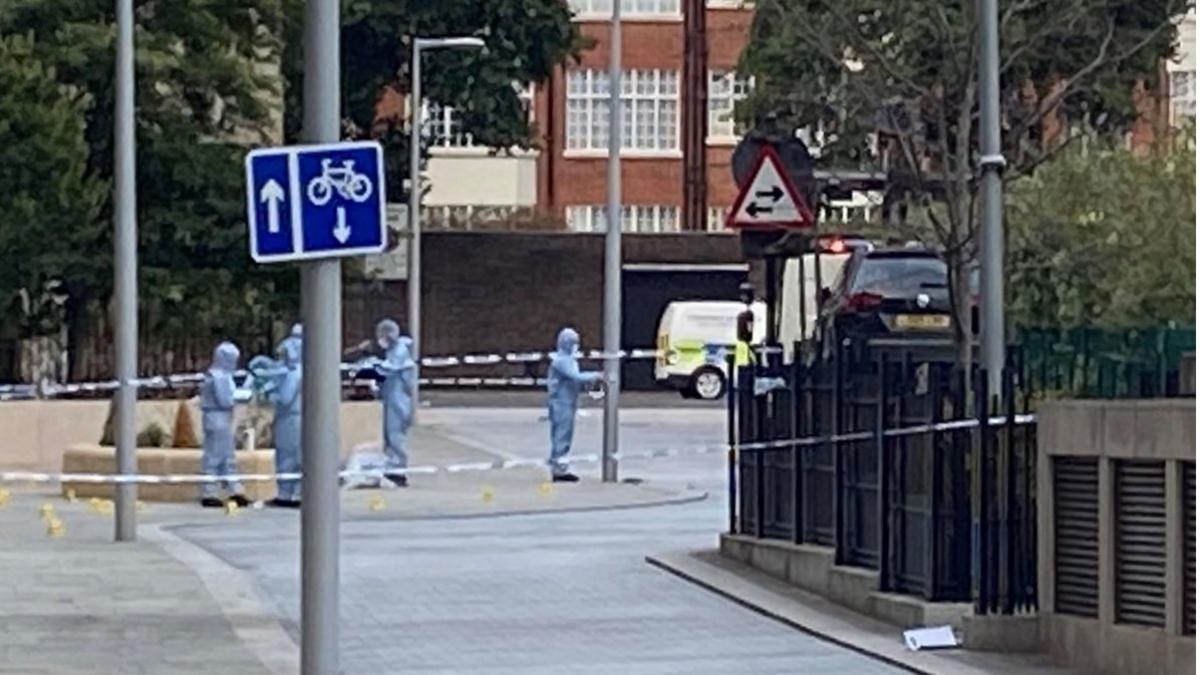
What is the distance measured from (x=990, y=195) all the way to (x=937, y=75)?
14.0ft

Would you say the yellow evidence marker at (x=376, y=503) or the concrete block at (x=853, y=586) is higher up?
the concrete block at (x=853, y=586)

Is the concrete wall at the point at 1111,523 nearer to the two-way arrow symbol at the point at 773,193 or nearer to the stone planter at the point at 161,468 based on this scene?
the two-way arrow symbol at the point at 773,193

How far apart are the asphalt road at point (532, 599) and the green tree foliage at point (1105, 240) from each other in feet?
10.3

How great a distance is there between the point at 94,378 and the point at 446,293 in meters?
28.1

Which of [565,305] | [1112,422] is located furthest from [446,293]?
[1112,422]

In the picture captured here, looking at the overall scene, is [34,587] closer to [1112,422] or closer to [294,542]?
[294,542]

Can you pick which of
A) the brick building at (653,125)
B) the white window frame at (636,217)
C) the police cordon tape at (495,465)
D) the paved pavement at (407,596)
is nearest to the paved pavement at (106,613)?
the paved pavement at (407,596)

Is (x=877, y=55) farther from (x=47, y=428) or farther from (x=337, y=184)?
(x=47, y=428)

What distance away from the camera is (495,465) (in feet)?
110

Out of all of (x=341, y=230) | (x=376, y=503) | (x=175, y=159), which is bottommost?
(x=376, y=503)

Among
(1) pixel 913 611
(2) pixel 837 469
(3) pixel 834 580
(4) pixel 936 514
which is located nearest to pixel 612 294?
(2) pixel 837 469

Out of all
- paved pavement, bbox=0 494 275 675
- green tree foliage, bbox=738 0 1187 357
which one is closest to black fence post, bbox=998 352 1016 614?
paved pavement, bbox=0 494 275 675

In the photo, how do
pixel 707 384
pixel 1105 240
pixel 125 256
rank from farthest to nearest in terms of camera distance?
pixel 707 384, pixel 1105 240, pixel 125 256

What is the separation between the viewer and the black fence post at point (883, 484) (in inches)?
653
